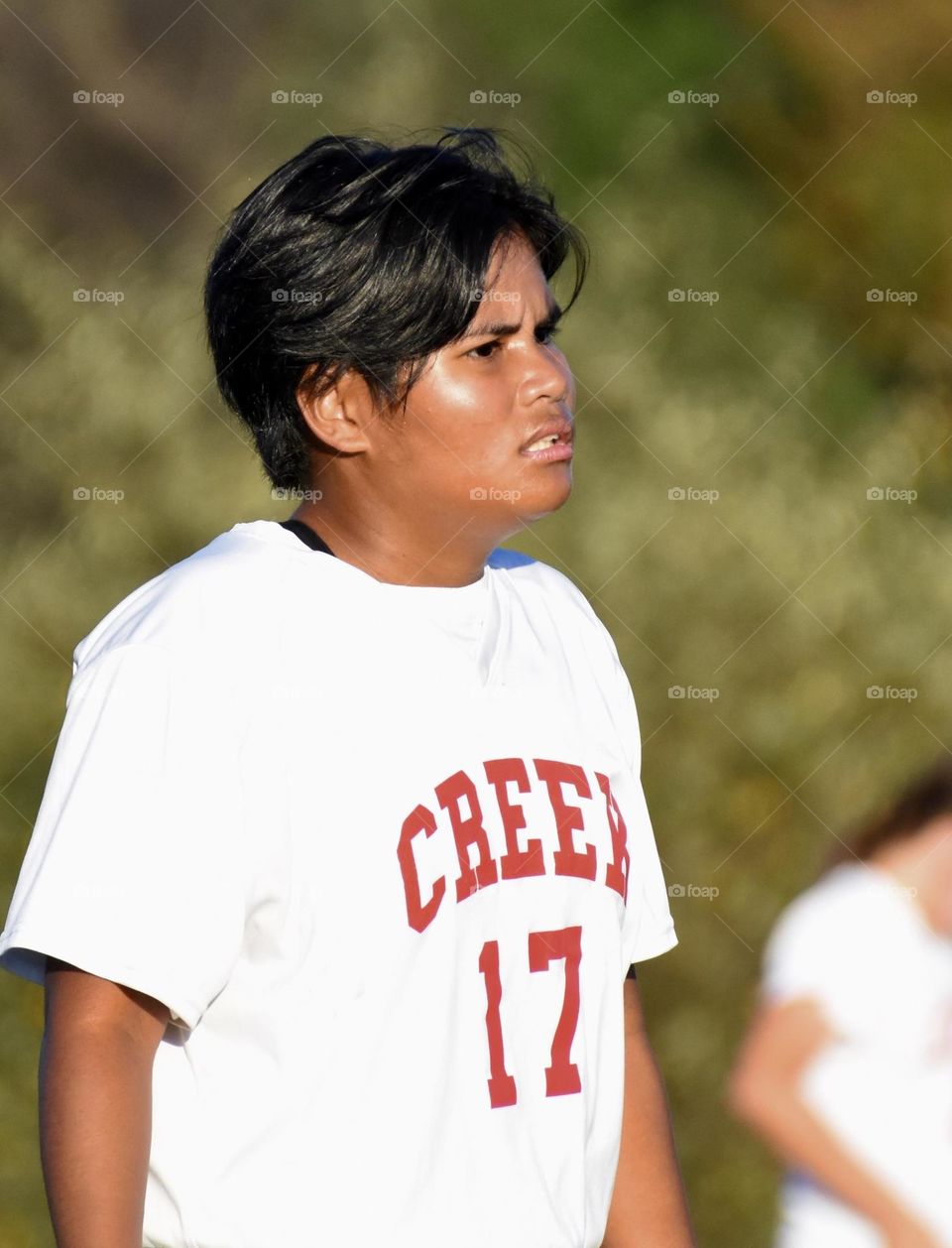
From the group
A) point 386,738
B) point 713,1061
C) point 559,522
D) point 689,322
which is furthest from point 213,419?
point 386,738

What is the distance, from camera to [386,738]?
1.01 metres

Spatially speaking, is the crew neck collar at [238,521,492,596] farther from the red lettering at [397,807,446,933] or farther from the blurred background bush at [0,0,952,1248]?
the blurred background bush at [0,0,952,1248]

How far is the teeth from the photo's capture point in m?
1.12

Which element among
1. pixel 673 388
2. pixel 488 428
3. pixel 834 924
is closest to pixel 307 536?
pixel 488 428

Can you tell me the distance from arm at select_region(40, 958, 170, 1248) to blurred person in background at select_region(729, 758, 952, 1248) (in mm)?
1015

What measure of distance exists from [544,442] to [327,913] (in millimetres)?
381

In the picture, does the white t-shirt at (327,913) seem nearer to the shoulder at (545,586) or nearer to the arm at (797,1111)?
the shoulder at (545,586)

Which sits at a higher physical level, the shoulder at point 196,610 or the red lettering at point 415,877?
the shoulder at point 196,610

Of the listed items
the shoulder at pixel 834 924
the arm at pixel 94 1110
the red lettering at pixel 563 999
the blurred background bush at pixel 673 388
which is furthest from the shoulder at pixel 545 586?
the blurred background bush at pixel 673 388

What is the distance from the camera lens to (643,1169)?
118 centimetres

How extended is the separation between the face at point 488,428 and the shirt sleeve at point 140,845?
0.88 ft

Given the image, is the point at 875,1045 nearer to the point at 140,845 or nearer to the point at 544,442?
the point at 544,442

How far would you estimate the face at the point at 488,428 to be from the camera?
1.12m

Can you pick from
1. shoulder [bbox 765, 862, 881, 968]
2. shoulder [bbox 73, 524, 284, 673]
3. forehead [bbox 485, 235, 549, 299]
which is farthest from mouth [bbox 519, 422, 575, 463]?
shoulder [bbox 765, 862, 881, 968]
